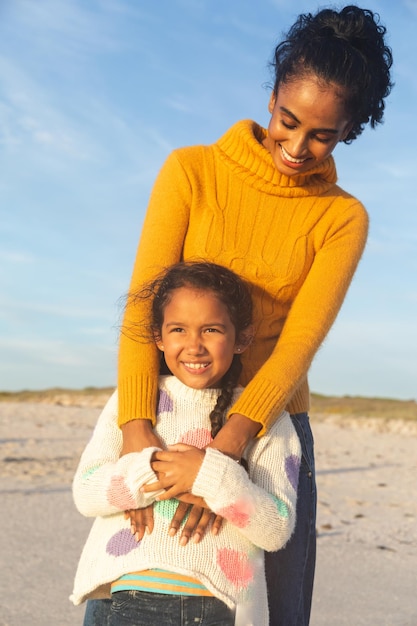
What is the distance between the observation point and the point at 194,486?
217 centimetres

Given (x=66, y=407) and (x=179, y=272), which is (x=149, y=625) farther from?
(x=66, y=407)

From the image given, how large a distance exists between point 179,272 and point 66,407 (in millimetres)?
12466

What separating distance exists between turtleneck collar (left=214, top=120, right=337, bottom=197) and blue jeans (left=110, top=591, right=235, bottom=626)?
120 centimetres

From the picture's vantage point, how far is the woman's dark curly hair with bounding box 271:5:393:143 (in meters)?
2.46

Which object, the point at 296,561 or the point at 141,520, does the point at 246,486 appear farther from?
the point at 296,561

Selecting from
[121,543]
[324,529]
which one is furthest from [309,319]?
[324,529]

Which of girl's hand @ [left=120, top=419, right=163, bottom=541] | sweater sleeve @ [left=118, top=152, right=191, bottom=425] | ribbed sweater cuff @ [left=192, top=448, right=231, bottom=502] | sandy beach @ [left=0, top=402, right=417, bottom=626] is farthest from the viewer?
sandy beach @ [left=0, top=402, right=417, bottom=626]

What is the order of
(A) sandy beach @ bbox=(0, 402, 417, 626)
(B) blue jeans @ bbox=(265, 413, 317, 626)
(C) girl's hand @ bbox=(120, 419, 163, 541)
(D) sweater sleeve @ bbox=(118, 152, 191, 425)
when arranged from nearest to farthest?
(C) girl's hand @ bbox=(120, 419, 163, 541), (D) sweater sleeve @ bbox=(118, 152, 191, 425), (B) blue jeans @ bbox=(265, 413, 317, 626), (A) sandy beach @ bbox=(0, 402, 417, 626)

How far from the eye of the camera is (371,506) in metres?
7.96

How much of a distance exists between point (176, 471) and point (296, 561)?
23.5 inches

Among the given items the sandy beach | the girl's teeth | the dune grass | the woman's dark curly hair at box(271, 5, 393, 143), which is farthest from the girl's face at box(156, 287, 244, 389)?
the dune grass

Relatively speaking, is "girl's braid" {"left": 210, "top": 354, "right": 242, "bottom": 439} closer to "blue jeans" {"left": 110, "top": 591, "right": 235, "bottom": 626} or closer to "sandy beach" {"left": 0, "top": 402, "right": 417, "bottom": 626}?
"blue jeans" {"left": 110, "top": 591, "right": 235, "bottom": 626}

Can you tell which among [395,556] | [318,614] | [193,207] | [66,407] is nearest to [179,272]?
[193,207]

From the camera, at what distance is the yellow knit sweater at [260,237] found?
254cm
